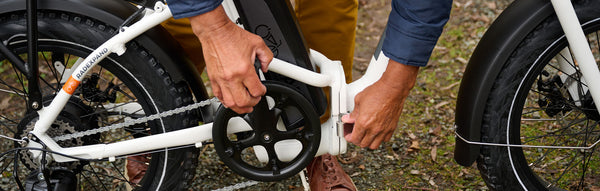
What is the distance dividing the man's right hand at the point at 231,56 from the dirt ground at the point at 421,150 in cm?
90

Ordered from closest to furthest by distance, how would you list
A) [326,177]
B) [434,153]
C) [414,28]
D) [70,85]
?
1. [414,28]
2. [70,85]
3. [326,177]
4. [434,153]

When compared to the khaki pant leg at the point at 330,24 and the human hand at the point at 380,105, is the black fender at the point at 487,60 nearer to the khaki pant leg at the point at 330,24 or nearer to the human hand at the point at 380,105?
the human hand at the point at 380,105

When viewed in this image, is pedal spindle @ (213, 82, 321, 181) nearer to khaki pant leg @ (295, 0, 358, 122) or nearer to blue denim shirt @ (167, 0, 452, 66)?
blue denim shirt @ (167, 0, 452, 66)

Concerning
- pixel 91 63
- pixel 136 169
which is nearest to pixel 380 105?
pixel 91 63

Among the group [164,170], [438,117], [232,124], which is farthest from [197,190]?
[438,117]

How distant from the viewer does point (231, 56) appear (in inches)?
65.6

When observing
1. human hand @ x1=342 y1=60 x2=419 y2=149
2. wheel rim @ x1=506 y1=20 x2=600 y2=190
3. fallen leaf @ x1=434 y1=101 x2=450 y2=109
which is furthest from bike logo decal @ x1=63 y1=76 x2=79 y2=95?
fallen leaf @ x1=434 y1=101 x2=450 y2=109

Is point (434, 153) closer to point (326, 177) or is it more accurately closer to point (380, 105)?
point (326, 177)

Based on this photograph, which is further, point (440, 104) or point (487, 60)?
point (440, 104)

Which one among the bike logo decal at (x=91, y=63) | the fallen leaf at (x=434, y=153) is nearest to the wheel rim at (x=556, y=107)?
the fallen leaf at (x=434, y=153)

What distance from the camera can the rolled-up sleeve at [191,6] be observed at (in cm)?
162

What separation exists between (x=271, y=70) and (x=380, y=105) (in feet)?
1.23

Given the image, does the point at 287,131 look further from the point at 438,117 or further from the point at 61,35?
the point at 438,117

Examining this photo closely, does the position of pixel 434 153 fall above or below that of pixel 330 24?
below
